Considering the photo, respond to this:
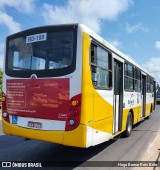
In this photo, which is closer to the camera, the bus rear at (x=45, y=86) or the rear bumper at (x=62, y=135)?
the rear bumper at (x=62, y=135)

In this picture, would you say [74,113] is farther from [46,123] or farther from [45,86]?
[45,86]

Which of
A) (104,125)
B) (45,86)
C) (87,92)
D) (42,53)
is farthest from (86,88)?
(104,125)

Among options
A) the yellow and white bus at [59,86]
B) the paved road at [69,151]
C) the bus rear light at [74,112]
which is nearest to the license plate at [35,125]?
the yellow and white bus at [59,86]

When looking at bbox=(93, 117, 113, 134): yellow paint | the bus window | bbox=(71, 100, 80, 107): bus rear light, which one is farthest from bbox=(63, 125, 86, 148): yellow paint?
the bus window

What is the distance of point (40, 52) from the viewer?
6680 mm

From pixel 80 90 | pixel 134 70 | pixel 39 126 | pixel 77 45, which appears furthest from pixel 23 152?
pixel 134 70

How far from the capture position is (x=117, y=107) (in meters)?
8.76

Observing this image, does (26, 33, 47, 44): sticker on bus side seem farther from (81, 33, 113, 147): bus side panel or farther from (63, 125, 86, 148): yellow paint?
(63, 125, 86, 148): yellow paint

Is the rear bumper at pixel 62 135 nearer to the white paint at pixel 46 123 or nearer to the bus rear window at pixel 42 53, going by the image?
the white paint at pixel 46 123

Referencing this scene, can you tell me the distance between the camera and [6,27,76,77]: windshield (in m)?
6.27

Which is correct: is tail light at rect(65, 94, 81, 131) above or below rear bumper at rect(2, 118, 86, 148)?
above

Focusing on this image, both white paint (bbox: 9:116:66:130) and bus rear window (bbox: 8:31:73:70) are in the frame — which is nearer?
white paint (bbox: 9:116:66:130)

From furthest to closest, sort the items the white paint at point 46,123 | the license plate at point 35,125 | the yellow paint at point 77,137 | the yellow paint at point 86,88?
the license plate at point 35,125 → the white paint at point 46,123 → the yellow paint at point 86,88 → the yellow paint at point 77,137

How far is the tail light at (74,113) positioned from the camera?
234 inches
